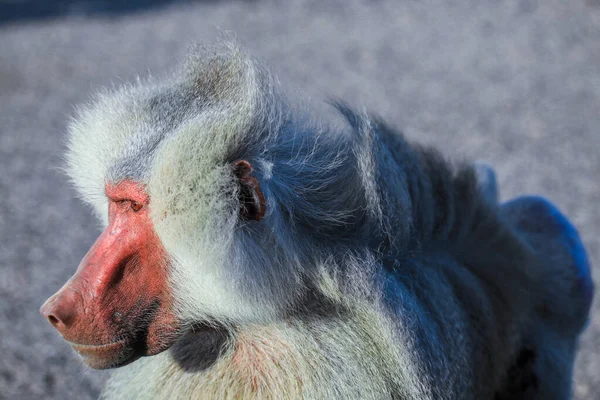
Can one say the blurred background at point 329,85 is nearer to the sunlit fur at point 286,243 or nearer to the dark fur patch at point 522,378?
the dark fur patch at point 522,378

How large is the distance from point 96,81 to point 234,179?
18.9 ft

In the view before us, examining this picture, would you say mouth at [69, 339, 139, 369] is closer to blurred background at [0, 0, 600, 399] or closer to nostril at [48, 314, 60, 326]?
nostril at [48, 314, 60, 326]

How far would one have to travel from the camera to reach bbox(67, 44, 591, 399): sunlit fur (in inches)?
57.1

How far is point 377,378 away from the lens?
1.60m

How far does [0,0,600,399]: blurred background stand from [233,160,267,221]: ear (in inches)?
80.6

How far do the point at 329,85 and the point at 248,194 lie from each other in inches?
199

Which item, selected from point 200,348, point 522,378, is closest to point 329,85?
point 522,378

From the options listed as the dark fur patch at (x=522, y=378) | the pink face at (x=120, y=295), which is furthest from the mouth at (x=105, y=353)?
the dark fur patch at (x=522, y=378)

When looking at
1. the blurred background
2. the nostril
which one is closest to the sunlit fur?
the nostril

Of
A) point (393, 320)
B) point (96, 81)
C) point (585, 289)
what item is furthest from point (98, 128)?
point (96, 81)

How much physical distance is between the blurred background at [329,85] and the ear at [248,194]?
2.05 metres

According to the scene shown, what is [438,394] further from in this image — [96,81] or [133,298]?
[96,81]

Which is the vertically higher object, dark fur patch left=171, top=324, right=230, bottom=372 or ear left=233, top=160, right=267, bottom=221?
ear left=233, top=160, right=267, bottom=221

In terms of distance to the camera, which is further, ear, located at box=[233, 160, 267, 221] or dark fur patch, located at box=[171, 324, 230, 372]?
dark fur patch, located at box=[171, 324, 230, 372]
